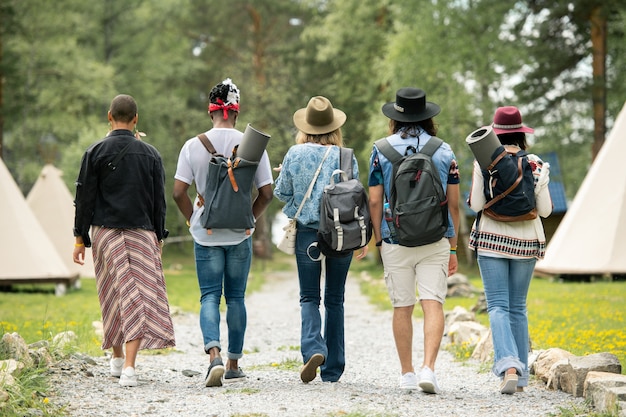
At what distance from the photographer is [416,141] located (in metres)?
5.78

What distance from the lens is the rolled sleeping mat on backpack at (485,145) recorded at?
220 inches

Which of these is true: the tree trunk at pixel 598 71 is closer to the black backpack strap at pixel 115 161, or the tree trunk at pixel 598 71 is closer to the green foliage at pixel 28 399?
the black backpack strap at pixel 115 161

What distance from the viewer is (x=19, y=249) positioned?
16297 millimetres

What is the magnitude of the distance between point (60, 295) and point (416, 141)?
11.8 m

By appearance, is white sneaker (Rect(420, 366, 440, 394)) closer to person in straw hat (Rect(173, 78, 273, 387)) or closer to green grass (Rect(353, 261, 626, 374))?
person in straw hat (Rect(173, 78, 273, 387))

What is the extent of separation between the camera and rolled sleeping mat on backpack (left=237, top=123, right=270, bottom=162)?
5.98 m

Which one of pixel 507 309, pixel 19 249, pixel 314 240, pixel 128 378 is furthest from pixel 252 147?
pixel 19 249

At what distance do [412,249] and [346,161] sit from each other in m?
0.75

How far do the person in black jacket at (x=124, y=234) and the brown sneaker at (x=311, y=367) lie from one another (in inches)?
35.2

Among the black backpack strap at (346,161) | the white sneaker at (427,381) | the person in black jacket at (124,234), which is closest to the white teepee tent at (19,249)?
the person in black jacket at (124,234)

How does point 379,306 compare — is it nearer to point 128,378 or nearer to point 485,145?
point 128,378

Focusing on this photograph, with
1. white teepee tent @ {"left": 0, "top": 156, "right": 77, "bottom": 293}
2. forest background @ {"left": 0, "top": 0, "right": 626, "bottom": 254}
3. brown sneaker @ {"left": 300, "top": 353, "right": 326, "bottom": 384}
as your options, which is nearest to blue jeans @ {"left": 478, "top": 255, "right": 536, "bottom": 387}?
brown sneaker @ {"left": 300, "top": 353, "right": 326, "bottom": 384}

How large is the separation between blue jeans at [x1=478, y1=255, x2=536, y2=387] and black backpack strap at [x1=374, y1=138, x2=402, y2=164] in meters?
0.84

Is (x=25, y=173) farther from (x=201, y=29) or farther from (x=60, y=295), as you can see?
(x=60, y=295)
